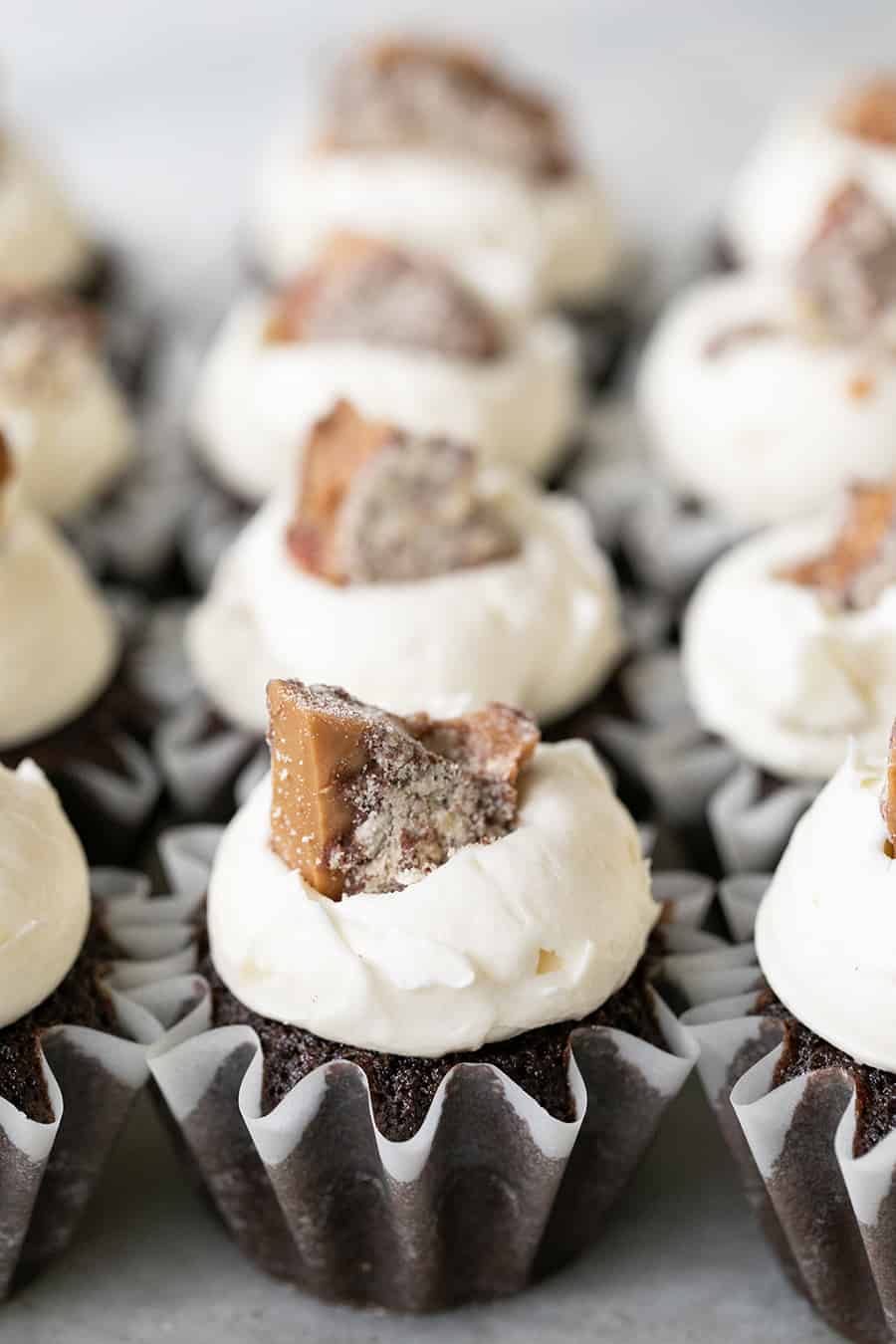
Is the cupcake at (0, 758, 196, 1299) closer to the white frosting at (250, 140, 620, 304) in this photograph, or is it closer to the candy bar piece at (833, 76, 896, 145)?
the white frosting at (250, 140, 620, 304)

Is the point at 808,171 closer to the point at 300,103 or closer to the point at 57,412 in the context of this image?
the point at 57,412

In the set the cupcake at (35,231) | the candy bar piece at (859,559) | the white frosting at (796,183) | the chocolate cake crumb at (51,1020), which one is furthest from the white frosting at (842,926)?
the cupcake at (35,231)

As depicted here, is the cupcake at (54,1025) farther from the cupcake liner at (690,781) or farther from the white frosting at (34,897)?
the cupcake liner at (690,781)

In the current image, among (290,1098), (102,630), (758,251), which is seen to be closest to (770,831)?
(290,1098)

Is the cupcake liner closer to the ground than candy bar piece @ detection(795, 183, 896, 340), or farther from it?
closer to the ground

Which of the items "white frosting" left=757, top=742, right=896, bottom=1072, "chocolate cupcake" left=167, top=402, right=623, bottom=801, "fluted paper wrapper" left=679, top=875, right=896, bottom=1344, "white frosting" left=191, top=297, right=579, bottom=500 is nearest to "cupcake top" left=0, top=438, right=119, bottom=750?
"chocolate cupcake" left=167, top=402, right=623, bottom=801

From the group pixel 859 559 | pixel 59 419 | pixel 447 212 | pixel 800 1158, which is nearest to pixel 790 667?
pixel 859 559

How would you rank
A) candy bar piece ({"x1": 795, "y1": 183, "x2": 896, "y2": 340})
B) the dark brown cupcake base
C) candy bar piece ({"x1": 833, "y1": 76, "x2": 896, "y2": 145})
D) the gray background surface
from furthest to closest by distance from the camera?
1. candy bar piece ({"x1": 833, "y1": 76, "x2": 896, "y2": 145})
2. candy bar piece ({"x1": 795, "y1": 183, "x2": 896, "y2": 340})
3. the dark brown cupcake base
4. the gray background surface
